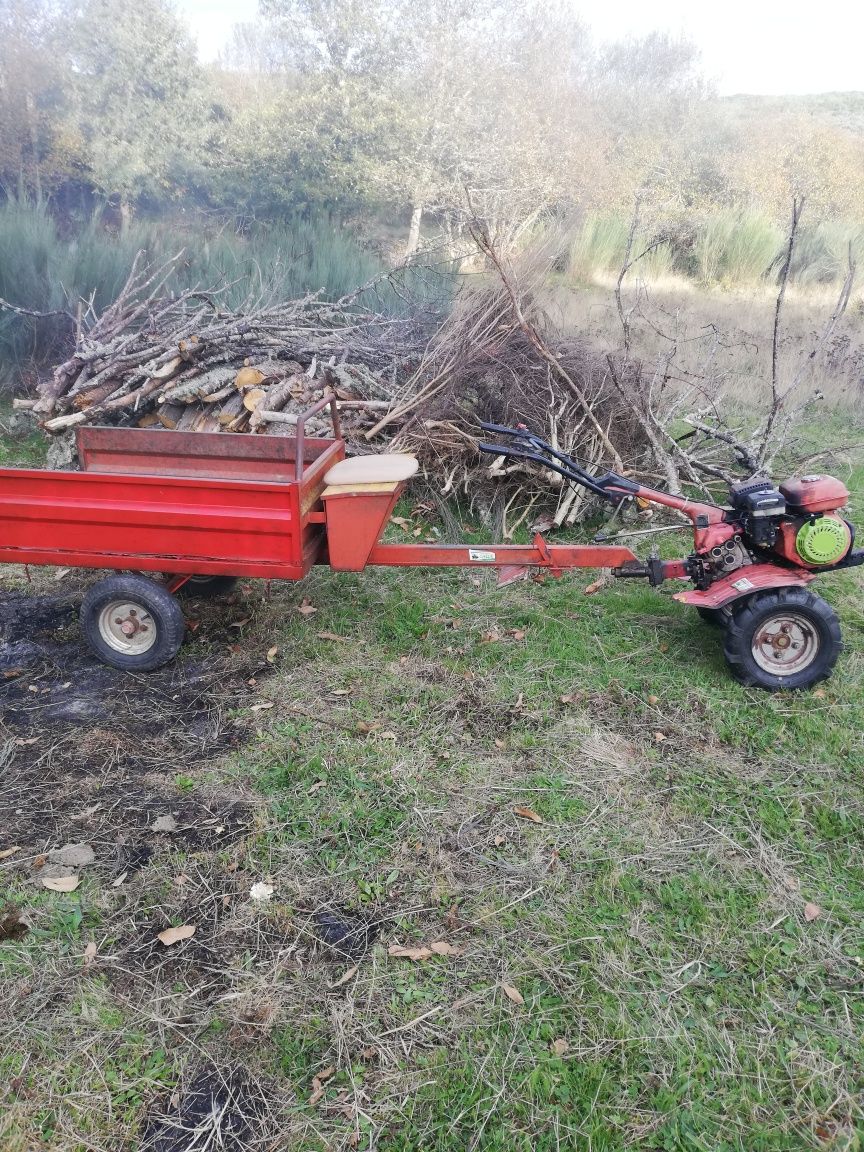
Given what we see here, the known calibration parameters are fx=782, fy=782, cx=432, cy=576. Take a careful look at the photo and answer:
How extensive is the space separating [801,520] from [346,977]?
2.97 meters

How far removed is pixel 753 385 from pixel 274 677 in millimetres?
8529

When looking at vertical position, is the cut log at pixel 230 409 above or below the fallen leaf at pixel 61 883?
below

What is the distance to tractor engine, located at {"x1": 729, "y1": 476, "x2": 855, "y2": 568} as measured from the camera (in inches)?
151

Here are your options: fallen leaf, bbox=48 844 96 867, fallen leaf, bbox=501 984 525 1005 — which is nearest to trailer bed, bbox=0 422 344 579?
fallen leaf, bbox=48 844 96 867

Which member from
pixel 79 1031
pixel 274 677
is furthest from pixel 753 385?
pixel 79 1031

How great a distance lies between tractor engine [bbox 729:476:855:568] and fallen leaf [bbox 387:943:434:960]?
2590 millimetres

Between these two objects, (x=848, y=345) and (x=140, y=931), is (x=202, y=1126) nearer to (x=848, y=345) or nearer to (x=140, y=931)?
(x=140, y=931)

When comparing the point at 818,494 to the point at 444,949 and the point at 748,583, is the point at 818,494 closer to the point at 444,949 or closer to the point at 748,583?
the point at 748,583

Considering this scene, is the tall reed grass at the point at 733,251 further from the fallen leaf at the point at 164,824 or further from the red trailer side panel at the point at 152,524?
the fallen leaf at the point at 164,824

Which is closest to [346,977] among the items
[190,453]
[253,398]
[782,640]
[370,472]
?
[370,472]

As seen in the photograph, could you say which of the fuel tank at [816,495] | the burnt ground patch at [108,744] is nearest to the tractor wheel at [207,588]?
the burnt ground patch at [108,744]

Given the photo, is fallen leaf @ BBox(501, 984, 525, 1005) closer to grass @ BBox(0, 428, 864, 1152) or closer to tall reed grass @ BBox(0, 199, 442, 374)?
grass @ BBox(0, 428, 864, 1152)

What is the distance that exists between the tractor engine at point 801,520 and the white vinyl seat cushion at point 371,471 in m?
1.73

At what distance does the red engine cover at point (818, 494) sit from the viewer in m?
3.82
